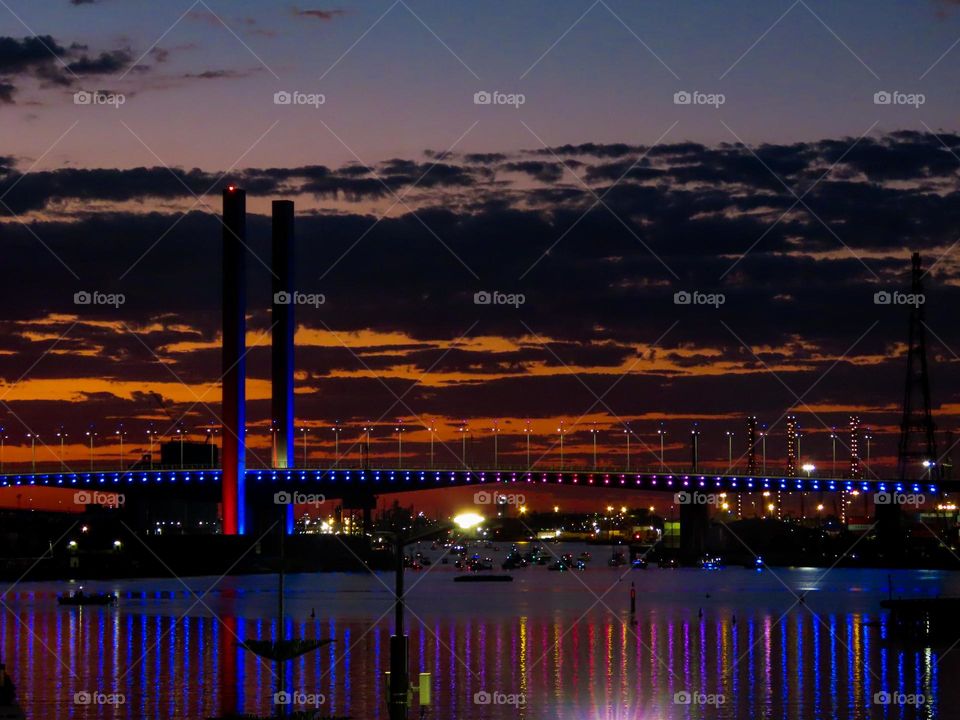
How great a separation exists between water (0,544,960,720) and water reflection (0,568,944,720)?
12cm

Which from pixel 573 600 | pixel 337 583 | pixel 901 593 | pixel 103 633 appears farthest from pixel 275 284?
pixel 103 633

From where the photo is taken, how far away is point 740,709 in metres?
51.7

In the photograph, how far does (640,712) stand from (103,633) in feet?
116

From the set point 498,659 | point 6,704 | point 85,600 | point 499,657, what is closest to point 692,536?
point 85,600

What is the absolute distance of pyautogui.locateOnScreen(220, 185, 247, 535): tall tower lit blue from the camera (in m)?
136

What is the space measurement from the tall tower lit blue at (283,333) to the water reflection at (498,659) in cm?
3502

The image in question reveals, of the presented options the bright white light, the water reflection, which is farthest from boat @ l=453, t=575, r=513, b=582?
the bright white light

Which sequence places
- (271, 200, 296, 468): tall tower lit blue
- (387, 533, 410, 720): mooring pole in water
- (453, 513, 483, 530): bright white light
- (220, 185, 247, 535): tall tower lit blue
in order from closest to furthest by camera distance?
(453, 513, 483, 530): bright white light < (387, 533, 410, 720): mooring pole in water < (220, 185, 247, 535): tall tower lit blue < (271, 200, 296, 468): tall tower lit blue

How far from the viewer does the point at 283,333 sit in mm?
146250

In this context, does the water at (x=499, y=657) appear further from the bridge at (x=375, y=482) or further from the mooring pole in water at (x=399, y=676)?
the bridge at (x=375, y=482)

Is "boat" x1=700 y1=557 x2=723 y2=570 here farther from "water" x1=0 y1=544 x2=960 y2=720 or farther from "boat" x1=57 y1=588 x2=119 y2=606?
"boat" x1=57 y1=588 x2=119 y2=606

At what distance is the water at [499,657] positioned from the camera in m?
51.8

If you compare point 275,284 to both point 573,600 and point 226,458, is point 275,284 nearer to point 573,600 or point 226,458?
point 226,458

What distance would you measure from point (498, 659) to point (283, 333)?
82.9m
